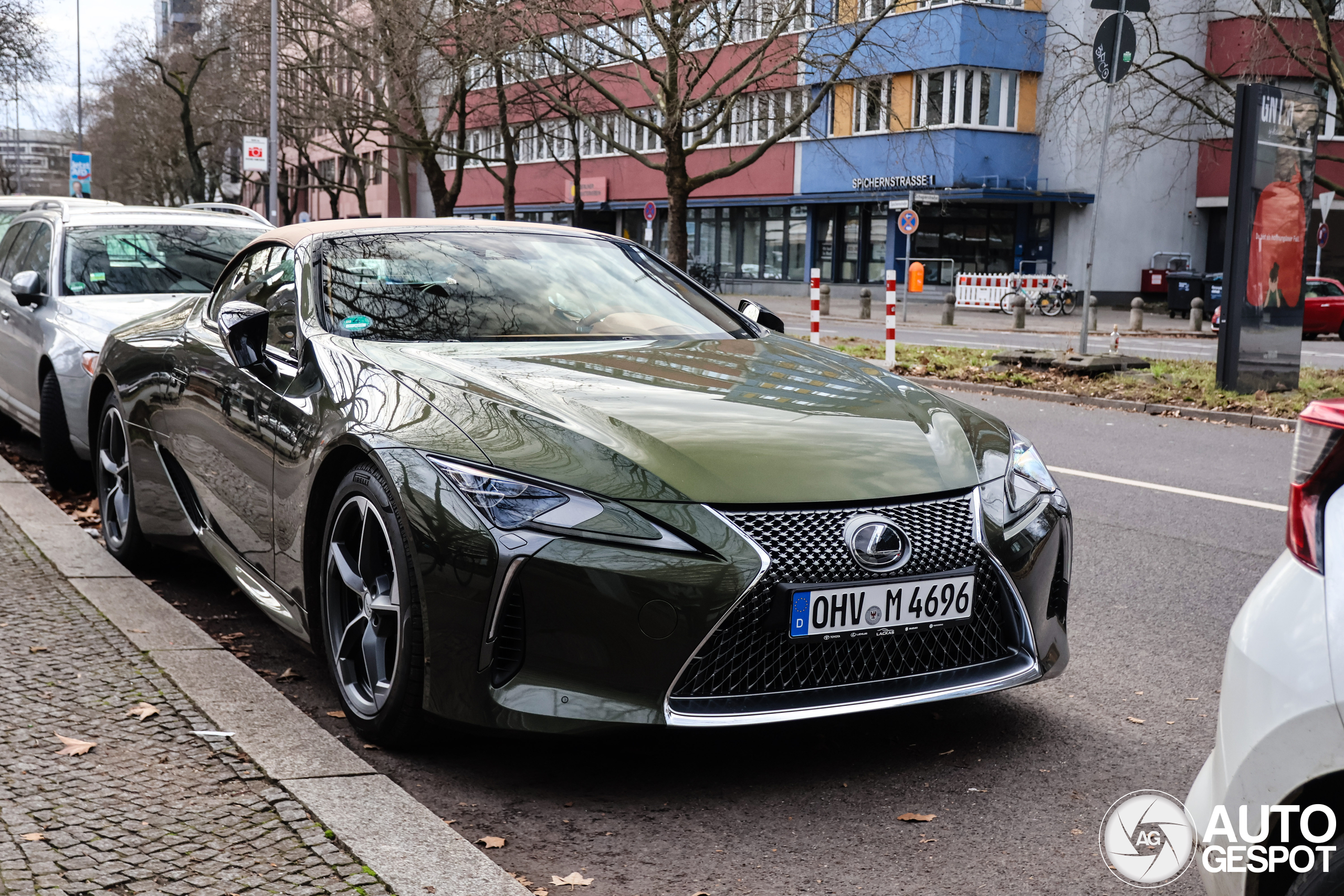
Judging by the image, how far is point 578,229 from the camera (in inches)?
225

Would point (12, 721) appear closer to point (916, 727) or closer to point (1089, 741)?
point (916, 727)

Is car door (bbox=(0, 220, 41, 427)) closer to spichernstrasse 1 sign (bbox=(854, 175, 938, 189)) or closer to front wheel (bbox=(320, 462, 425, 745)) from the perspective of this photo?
front wheel (bbox=(320, 462, 425, 745))

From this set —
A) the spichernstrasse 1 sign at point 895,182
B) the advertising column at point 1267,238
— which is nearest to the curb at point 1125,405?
the advertising column at point 1267,238

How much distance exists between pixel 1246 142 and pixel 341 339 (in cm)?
1173

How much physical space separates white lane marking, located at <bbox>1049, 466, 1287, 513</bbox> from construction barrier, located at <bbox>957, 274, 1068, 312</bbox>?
104 feet

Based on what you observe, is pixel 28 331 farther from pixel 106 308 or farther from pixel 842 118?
pixel 842 118

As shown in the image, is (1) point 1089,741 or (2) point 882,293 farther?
(2) point 882,293

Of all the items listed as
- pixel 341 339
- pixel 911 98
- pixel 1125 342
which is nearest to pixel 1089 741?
pixel 341 339

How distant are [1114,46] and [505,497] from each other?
13540mm

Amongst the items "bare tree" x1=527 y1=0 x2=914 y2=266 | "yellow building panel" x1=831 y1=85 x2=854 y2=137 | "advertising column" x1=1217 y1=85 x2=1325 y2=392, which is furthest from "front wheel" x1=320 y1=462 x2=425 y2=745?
"yellow building panel" x1=831 y1=85 x2=854 y2=137

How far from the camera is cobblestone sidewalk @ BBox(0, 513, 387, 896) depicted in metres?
2.93

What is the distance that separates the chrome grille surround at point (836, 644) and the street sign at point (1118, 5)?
12860 millimetres

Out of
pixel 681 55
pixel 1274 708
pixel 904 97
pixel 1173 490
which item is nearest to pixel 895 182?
pixel 904 97

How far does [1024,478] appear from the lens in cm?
397
